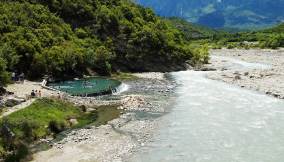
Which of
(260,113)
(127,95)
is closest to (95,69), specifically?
(127,95)

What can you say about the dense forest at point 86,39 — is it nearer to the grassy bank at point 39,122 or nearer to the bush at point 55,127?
the grassy bank at point 39,122

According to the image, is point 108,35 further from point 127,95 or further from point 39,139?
point 39,139

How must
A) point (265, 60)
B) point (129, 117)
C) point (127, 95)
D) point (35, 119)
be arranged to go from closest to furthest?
point (35, 119) < point (129, 117) < point (127, 95) < point (265, 60)

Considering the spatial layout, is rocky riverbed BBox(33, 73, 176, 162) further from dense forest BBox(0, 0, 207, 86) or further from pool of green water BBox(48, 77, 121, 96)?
dense forest BBox(0, 0, 207, 86)

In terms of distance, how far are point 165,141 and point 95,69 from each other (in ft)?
245

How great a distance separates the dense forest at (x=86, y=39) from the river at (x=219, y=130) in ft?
129

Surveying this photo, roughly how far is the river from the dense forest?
129 ft

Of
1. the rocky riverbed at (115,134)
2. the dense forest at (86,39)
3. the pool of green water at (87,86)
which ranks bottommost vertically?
the rocky riverbed at (115,134)

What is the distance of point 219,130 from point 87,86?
45.3 meters

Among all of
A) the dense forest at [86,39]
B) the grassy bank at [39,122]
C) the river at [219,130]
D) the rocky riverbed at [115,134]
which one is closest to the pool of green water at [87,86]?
the rocky riverbed at [115,134]

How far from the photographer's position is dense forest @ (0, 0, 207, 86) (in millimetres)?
116875

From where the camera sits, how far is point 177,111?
7644 centimetres

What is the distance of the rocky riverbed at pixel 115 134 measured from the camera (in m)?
52.8

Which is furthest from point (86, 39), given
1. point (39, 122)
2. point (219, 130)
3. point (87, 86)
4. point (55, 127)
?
point (219, 130)
